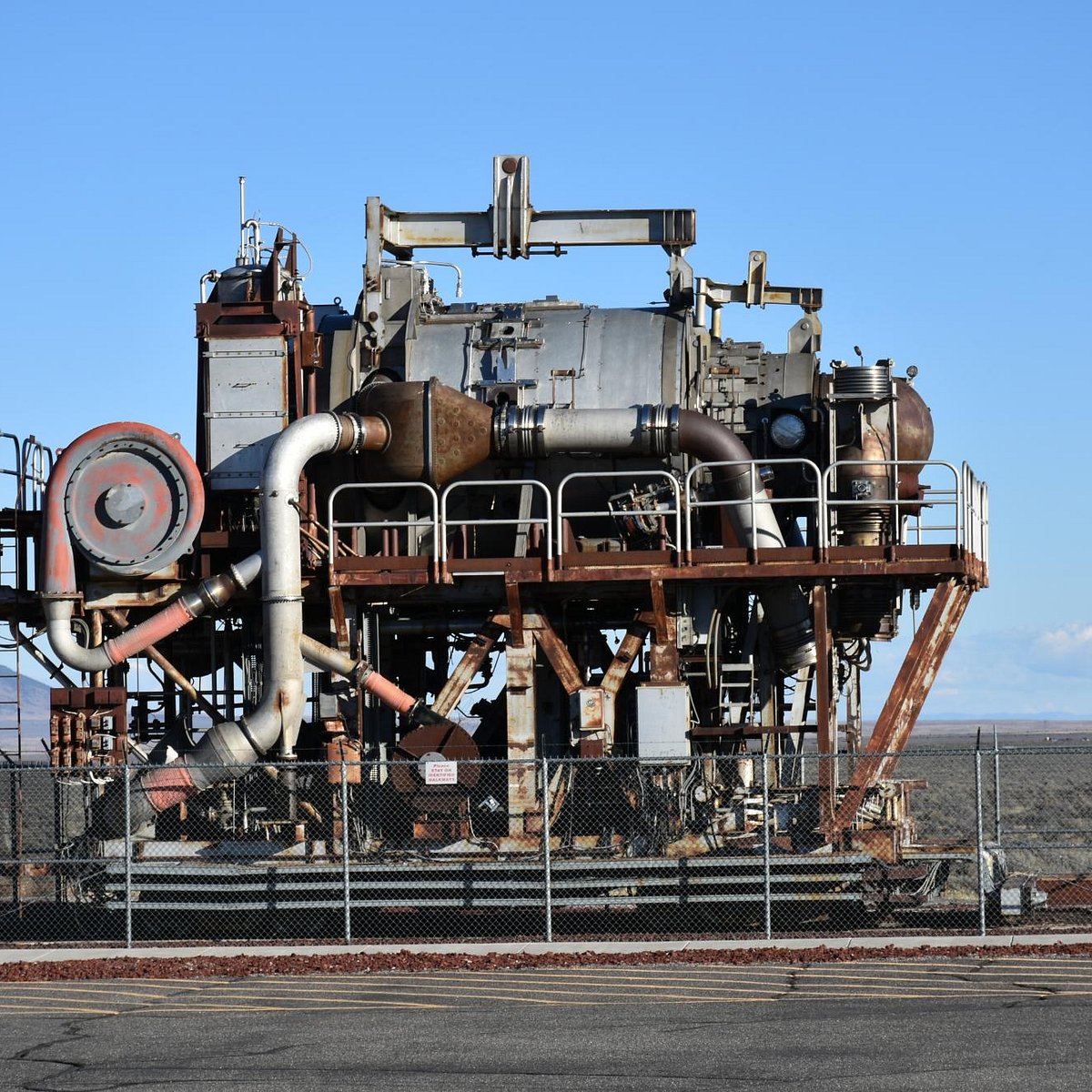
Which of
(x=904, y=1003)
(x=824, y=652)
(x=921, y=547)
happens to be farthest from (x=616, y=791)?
(x=904, y=1003)

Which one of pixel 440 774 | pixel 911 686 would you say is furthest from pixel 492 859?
pixel 911 686

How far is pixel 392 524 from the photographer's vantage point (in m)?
24.2

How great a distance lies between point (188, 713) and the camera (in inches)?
1065

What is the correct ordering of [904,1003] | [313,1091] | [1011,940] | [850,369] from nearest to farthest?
[313,1091], [904,1003], [1011,940], [850,369]

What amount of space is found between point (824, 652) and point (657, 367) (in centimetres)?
476

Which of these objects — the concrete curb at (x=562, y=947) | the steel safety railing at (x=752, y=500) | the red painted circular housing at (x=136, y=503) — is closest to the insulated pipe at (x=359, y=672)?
the red painted circular housing at (x=136, y=503)

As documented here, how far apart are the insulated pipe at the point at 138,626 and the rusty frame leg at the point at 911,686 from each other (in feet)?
26.5

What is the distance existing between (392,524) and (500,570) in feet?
4.96

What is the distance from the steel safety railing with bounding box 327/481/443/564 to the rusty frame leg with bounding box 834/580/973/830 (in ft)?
19.5

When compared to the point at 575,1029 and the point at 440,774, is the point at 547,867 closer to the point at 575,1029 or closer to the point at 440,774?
the point at 440,774

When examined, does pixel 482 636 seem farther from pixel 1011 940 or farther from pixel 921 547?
pixel 1011 940

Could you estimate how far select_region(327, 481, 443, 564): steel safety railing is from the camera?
2459 cm

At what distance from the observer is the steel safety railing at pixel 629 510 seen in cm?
2433

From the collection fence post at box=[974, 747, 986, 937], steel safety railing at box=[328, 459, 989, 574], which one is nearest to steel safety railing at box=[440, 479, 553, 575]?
steel safety railing at box=[328, 459, 989, 574]
